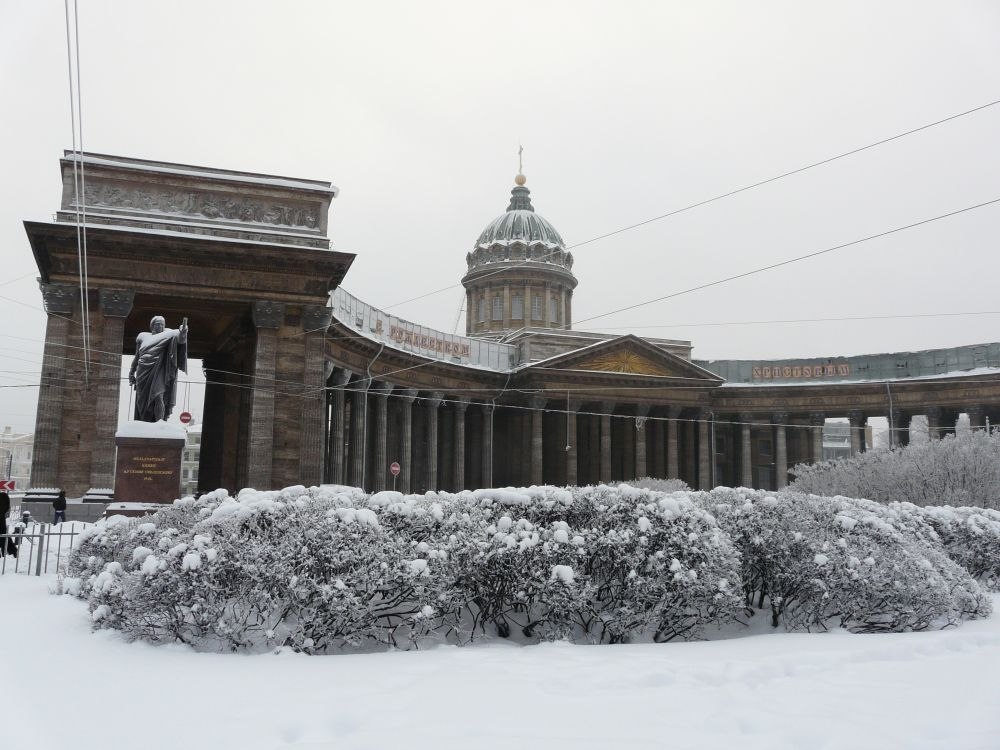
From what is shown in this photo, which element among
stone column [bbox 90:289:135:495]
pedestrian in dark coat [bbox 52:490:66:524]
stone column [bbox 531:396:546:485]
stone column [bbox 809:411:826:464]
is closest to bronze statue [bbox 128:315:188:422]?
pedestrian in dark coat [bbox 52:490:66:524]

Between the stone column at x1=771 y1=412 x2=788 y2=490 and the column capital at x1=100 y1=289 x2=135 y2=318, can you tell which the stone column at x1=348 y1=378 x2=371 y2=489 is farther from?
the stone column at x1=771 y1=412 x2=788 y2=490

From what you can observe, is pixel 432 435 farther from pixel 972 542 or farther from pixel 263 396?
pixel 972 542

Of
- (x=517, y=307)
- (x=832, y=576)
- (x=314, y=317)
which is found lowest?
(x=832, y=576)

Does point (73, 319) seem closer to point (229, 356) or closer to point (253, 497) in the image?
point (229, 356)

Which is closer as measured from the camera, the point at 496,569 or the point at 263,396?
the point at 496,569

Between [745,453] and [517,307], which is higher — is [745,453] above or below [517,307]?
below

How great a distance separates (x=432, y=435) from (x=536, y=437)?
807 cm

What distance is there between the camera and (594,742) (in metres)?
5.47

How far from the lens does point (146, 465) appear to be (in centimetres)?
1727

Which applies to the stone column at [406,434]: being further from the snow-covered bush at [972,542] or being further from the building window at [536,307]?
the snow-covered bush at [972,542]

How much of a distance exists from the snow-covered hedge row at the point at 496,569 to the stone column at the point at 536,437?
39.3 m

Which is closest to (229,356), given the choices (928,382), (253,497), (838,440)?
(253,497)

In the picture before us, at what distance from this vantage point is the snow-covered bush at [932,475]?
79.5 ft

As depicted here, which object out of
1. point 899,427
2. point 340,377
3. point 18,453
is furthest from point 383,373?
point 18,453
